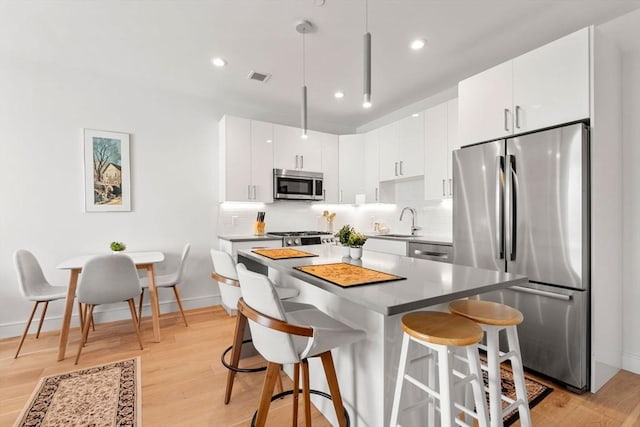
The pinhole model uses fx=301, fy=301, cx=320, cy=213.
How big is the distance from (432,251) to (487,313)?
180 cm

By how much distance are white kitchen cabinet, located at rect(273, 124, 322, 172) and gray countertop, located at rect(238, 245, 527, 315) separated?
2.49m

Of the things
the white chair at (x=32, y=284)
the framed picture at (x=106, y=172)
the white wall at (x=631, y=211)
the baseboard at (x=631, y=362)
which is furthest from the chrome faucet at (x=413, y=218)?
the white chair at (x=32, y=284)

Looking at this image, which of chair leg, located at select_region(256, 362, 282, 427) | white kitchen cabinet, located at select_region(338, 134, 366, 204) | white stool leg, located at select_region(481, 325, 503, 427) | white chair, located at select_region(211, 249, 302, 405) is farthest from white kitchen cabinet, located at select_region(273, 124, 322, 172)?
white stool leg, located at select_region(481, 325, 503, 427)

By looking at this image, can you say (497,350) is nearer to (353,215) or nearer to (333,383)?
(333,383)

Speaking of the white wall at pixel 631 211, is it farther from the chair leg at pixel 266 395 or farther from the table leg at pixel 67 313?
the table leg at pixel 67 313

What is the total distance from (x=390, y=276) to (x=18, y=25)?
349cm

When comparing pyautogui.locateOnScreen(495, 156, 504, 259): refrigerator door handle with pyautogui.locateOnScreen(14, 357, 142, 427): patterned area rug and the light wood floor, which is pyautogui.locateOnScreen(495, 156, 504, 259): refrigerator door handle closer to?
the light wood floor

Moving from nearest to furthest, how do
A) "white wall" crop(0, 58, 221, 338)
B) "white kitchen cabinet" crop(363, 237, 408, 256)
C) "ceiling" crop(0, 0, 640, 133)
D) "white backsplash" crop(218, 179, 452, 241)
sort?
1. "ceiling" crop(0, 0, 640, 133)
2. "white wall" crop(0, 58, 221, 338)
3. "white kitchen cabinet" crop(363, 237, 408, 256)
4. "white backsplash" crop(218, 179, 452, 241)

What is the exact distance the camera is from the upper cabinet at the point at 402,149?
377cm

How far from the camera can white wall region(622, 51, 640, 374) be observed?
2.26m

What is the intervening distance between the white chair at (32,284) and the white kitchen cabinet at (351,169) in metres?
3.52

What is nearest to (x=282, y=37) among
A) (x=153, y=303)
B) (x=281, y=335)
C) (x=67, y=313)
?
(x=281, y=335)

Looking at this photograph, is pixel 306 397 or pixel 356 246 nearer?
pixel 306 397

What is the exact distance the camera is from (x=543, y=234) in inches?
85.4
